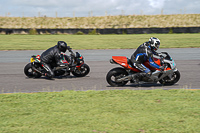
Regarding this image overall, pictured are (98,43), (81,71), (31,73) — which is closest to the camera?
(31,73)

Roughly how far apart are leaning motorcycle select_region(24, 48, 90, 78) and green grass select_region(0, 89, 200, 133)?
10.8ft

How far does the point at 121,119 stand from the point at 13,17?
7010 cm

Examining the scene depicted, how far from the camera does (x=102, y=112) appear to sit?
5.98 m

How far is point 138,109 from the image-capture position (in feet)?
20.3

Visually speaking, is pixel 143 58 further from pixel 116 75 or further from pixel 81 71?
pixel 81 71

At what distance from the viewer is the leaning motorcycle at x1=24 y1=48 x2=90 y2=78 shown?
443 inches

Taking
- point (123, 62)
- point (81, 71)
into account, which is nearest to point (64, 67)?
point (81, 71)

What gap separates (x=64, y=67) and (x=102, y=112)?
18.1 feet

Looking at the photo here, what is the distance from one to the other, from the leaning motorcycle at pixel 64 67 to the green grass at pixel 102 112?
130 inches

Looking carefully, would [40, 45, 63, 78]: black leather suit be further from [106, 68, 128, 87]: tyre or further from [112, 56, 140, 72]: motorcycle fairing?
[112, 56, 140, 72]: motorcycle fairing

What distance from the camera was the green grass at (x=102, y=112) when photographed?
16.4 ft

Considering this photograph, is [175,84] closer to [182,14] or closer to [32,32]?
[32,32]

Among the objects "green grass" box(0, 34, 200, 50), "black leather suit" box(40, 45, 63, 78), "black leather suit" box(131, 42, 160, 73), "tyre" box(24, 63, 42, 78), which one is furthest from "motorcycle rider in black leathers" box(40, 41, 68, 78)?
"green grass" box(0, 34, 200, 50)

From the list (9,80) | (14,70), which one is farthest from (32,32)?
(9,80)
